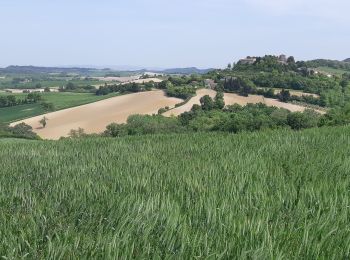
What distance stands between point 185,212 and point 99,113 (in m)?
95.9

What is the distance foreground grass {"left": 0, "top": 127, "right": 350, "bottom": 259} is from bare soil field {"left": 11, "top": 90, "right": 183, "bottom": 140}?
263 ft

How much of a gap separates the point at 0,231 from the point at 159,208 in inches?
50.7

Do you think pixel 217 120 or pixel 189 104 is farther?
pixel 189 104

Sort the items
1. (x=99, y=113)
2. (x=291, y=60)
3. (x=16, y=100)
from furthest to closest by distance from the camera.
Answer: (x=291, y=60), (x=16, y=100), (x=99, y=113)

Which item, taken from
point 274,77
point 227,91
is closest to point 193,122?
point 227,91

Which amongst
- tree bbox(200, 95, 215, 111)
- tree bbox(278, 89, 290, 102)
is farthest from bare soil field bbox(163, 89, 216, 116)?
tree bbox(278, 89, 290, 102)

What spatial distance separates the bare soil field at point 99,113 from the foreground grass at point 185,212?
8004cm

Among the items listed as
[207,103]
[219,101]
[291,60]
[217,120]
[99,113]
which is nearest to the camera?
[217,120]

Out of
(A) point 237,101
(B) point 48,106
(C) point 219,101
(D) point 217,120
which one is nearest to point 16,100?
(B) point 48,106

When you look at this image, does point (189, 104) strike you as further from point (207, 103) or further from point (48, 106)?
point (48, 106)

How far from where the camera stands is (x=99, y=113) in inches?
3863

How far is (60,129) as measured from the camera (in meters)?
89.6

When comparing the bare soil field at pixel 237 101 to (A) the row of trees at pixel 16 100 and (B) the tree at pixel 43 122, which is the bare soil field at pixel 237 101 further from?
(A) the row of trees at pixel 16 100

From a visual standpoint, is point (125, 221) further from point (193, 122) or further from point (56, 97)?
point (56, 97)
